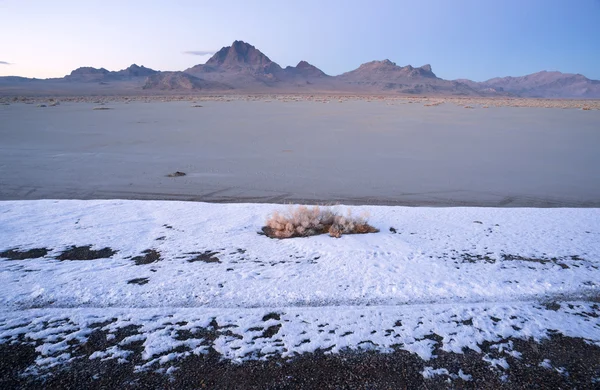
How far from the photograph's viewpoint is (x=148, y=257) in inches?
169

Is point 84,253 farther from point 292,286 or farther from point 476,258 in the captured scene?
point 476,258

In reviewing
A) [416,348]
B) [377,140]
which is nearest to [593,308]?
[416,348]

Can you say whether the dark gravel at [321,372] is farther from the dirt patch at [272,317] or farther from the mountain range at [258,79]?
the mountain range at [258,79]

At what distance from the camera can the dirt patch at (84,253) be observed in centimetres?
428

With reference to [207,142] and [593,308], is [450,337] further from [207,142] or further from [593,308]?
[207,142]

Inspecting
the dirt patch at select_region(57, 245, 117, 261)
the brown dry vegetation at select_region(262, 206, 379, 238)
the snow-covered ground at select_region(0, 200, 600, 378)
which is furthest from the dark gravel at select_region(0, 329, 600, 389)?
the brown dry vegetation at select_region(262, 206, 379, 238)

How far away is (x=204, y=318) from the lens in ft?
10.4

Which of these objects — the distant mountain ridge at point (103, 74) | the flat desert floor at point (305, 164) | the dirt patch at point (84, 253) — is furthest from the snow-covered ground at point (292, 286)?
the distant mountain ridge at point (103, 74)

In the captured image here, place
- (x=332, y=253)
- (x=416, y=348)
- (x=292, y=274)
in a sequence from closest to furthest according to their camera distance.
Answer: (x=416, y=348), (x=292, y=274), (x=332, y=253)

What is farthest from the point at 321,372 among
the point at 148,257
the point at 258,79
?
the point at 258,79

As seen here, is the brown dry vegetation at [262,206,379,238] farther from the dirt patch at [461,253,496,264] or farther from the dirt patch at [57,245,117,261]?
the dirt patch at [57,245,117,261]

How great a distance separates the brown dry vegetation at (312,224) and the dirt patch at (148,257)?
1419 millimetres

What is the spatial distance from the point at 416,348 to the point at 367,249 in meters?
1.76

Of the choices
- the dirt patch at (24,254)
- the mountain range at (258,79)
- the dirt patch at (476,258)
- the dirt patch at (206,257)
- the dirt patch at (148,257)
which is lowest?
the dirt patch at (24,254)
